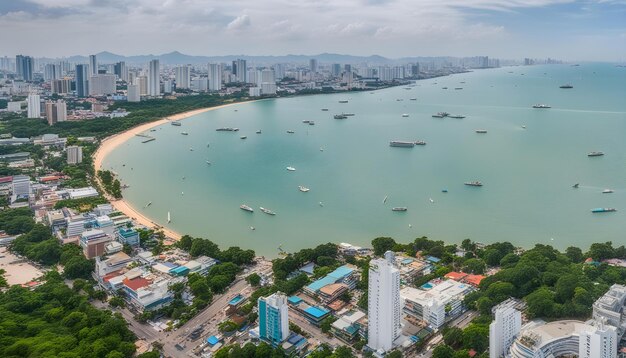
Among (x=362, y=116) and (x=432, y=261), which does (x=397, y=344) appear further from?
(x=362, y=116)

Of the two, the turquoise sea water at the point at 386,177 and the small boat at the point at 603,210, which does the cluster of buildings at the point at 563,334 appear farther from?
the small boat at the point at 603,210

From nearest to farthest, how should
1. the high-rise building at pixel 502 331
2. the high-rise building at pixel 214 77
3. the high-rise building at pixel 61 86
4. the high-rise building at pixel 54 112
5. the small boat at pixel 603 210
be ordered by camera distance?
the high-rise building at pixel 502 331 < the small boat at pixel 603 210 < the high-rise building at pixel 54 112 < the high-rise building at pixel 61 86 < the high-rise building at pixel 214 77

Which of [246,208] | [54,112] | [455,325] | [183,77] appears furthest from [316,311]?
[183,77]

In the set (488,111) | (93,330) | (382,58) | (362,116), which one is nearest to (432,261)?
(93,330)

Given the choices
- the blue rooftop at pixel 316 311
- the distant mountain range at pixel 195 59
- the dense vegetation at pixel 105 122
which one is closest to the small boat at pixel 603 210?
the blue rooftop at pixel 316 311

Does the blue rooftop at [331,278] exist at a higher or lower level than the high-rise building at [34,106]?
lower
